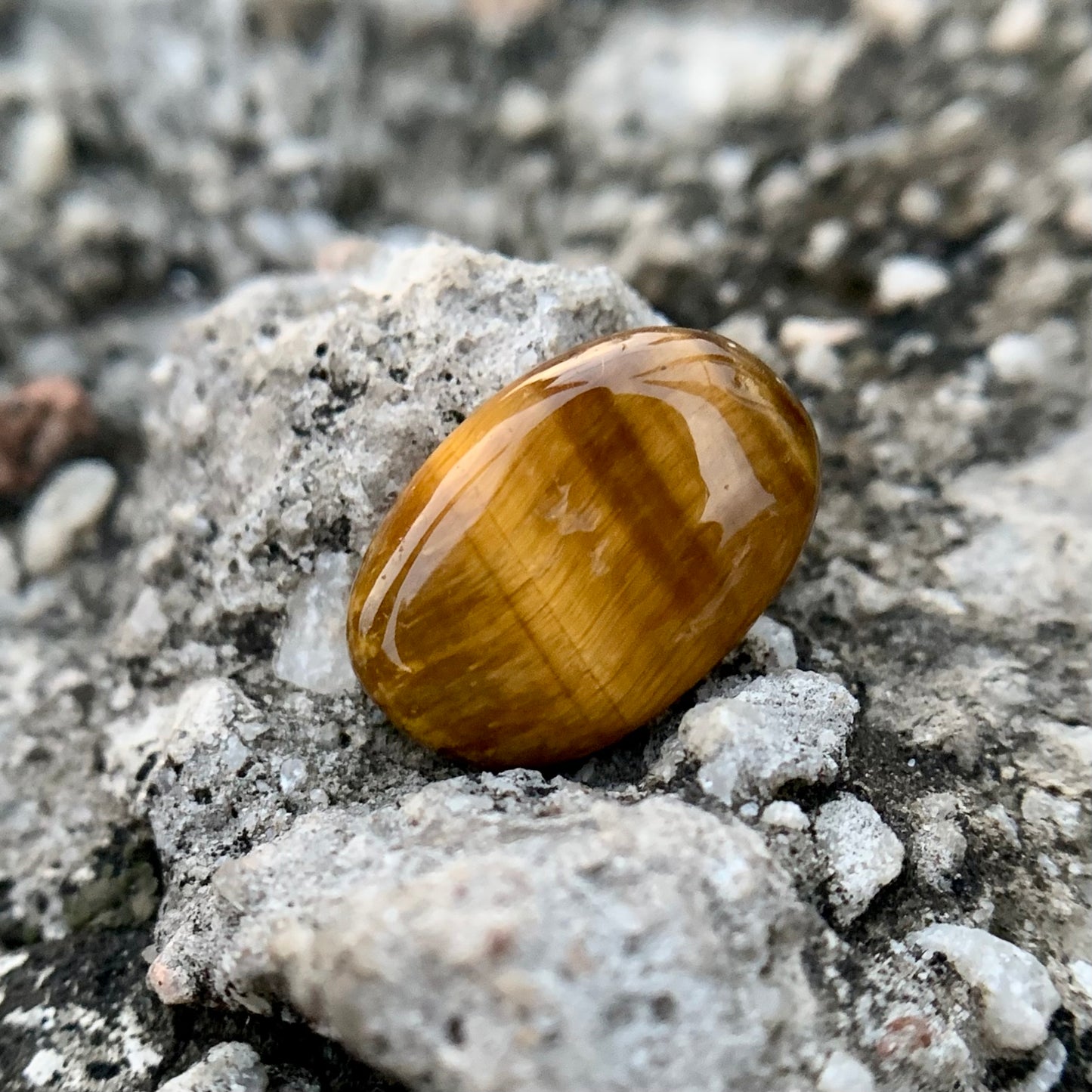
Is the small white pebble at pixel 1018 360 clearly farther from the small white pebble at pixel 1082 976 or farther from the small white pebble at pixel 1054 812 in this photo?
the small white pebble at pixel 1082 976

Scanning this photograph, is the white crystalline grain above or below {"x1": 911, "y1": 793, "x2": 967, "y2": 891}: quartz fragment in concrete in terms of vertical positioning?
above

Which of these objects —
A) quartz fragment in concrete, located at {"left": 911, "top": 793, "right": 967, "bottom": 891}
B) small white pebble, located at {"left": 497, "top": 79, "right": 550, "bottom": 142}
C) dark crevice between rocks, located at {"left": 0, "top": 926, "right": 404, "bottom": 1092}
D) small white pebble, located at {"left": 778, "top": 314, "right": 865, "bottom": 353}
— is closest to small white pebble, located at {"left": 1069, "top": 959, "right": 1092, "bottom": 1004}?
quartz fragment in concrete, located at {"left": 911, "top": 793, "right": 967, "bottom": 891}

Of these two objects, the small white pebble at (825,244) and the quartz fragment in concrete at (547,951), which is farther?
the small white pebble at (825,244)

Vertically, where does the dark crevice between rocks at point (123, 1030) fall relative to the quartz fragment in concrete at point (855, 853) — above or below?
below

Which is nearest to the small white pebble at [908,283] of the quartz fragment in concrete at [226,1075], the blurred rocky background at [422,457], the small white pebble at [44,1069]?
the blurred rocky background at [422,457]

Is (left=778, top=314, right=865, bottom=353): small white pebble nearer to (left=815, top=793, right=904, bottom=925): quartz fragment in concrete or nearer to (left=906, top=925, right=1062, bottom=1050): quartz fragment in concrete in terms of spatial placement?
(left=815, top=793, right=904, bottom=925): quartz fragment in concrete

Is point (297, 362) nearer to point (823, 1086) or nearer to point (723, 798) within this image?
point (723, 798)

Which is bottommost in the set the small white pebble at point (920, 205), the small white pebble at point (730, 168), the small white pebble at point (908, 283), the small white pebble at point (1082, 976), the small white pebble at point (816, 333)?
the small white pebble at point (1082, 976)

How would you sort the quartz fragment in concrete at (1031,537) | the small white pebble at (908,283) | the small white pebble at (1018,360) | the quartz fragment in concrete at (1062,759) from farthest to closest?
the small white pebble at (908,283) < the small white pebble at (1018,360) < the quartz fragment in concrete at (1031,537) < the quartz fragment in concrete at (1062,759)
